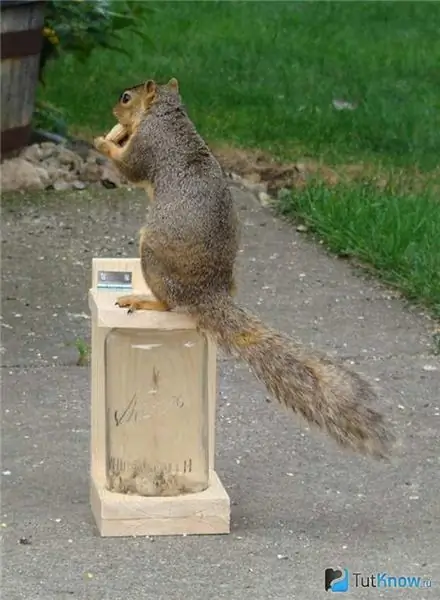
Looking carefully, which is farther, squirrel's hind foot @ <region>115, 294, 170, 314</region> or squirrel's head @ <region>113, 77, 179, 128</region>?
squirrel's head @ <region>113, 77, 179, 128</region>

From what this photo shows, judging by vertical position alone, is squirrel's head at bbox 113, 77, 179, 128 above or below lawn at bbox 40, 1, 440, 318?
above

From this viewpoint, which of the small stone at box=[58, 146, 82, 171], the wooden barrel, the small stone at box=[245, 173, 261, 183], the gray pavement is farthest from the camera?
the small stone at box=[245, 173, 261, 183]

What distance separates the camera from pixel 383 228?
6.83 m

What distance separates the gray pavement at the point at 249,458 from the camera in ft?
12.1

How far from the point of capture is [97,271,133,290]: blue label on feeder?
4211 mm

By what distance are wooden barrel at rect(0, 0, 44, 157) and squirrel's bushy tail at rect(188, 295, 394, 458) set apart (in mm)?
3942

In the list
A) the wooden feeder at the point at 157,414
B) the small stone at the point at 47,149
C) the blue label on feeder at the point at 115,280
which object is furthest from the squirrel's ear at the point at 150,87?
the small stone at the point at 47,149

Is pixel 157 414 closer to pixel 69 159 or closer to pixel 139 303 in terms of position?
pixel 139 303

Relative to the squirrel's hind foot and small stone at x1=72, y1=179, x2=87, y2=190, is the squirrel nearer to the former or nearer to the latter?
the squirrel's hind foot

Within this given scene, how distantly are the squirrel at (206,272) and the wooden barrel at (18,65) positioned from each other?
3.51m

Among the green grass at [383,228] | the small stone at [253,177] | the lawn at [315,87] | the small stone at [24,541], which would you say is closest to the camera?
the small stone at [24,541]

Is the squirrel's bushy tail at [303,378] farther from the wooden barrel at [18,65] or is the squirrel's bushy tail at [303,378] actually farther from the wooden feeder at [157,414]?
the wooden barrel at [18,65]

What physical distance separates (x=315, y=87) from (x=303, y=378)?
6.37 m

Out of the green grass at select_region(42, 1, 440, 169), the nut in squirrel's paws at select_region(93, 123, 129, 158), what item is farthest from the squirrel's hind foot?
the green grass at select_region(42, 1, 440, 169)
